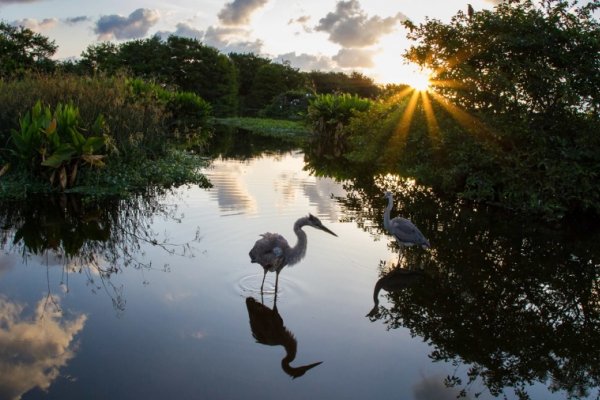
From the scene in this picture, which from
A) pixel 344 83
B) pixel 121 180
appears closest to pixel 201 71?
pixel 344 83

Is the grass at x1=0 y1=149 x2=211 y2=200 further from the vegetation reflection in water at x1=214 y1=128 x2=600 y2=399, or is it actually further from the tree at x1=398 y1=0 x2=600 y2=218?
the tree at x1=398 y1=0 x2=600 y2=218

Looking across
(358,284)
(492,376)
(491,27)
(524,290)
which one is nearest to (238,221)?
(358,284)

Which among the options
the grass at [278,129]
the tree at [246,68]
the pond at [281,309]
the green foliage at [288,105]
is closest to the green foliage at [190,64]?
the green foliage at [288,105]

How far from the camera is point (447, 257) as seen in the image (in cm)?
914

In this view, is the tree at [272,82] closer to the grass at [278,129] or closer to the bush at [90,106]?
the grass at [278,129]

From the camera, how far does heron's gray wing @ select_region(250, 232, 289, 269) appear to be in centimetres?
682

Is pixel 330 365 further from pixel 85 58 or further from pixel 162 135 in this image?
pixel 85 58

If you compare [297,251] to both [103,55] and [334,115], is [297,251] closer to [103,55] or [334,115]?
[334,115]

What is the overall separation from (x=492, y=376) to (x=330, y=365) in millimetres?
1756

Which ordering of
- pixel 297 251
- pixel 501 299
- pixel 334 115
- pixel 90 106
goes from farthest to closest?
pixel 334 115, pixel 90 106, pixel 501 299, pixel 297 251

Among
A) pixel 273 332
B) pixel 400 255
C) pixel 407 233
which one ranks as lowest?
pixel 273 332

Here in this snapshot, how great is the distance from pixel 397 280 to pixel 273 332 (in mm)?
2663

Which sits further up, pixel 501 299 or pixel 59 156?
pixel 59 156

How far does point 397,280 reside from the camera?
7828mm
